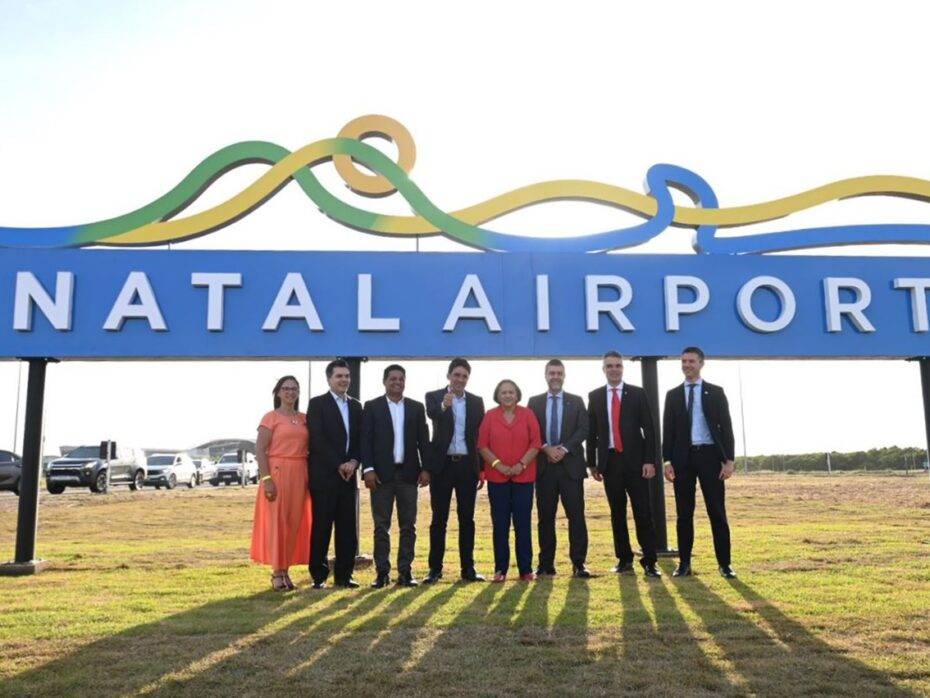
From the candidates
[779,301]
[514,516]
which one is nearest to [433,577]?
[514,516]

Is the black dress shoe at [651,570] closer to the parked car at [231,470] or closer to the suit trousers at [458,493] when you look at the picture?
the suit trousers at [458,493]

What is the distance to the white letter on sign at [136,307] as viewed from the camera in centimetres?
746

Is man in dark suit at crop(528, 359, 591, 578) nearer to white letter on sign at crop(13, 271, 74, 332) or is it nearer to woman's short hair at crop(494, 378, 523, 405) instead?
woman's short hair at crop(494, 378, 523, 405)

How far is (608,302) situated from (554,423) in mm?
1667

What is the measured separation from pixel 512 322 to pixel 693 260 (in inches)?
74.0

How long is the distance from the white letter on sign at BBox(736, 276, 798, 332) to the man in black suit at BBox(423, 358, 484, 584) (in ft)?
9.83

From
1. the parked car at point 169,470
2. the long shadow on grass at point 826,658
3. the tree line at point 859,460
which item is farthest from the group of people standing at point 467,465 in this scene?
the tree line at point 859,460

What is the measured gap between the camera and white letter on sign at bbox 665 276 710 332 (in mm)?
7828

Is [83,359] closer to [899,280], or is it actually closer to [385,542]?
[385,542]

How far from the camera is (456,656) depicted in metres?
3.94

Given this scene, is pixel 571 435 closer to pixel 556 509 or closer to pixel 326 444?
pixel 556 509

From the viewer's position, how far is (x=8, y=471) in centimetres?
2019

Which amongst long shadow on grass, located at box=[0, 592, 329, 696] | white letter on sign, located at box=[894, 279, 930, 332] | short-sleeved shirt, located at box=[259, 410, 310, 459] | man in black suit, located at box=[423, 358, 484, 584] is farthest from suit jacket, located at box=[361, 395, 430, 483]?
white letter on sign, located at box=[894, 279, 930, 332]

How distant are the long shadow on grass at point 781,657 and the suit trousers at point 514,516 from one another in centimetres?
147
